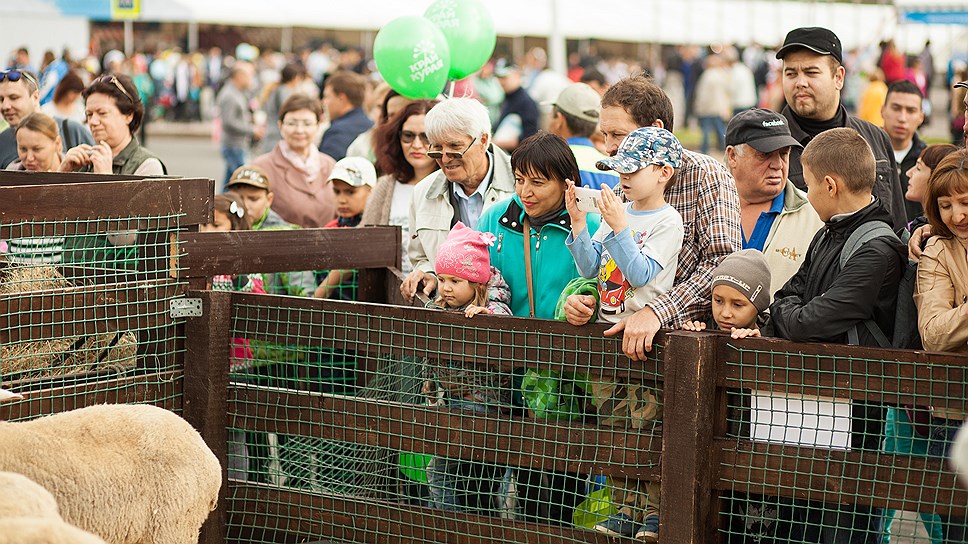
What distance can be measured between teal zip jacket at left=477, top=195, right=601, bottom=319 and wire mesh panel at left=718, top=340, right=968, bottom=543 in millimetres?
846

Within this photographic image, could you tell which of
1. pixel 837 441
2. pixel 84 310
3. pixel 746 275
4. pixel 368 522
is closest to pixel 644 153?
pixel 746 275

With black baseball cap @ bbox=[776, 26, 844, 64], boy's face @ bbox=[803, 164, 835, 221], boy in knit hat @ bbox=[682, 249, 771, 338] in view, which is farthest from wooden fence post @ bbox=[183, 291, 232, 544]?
black baseball cap @ bbox=[776, 26, 844, 64]

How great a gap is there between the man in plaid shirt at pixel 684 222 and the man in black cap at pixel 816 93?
0.96 metres

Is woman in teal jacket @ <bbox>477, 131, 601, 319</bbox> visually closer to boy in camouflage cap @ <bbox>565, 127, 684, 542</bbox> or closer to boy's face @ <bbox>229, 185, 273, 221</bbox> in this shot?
boy in camouflage cap @ <bbox>565, 127, 684, 542</bbox>

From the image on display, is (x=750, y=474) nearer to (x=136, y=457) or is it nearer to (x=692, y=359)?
(x=692, y=359)

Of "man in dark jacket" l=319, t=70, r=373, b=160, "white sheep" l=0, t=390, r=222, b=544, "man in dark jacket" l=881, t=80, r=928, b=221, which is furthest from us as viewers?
"man in dark jacket" l=319, t=70, r=373, b=160

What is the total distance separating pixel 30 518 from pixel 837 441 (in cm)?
263

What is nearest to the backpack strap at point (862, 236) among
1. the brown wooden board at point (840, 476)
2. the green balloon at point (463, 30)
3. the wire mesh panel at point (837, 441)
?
the wire mesh panel at point (837, 441)

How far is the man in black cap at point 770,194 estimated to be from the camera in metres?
4.73

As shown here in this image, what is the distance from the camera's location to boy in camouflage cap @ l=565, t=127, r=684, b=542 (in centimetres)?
411

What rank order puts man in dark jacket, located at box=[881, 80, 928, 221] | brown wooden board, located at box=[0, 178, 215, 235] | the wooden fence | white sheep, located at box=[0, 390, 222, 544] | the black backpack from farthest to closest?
man in dark jacket, located at box=[881, 80, 928, 221]
brown wooden board, located at box=[0, 178, 215, 235]
the black backpack
the wooden fence
white sheep, located at box=[0, 390, 222, 544]

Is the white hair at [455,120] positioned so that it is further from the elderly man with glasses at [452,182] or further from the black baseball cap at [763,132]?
the black baseball cap at [763,132]

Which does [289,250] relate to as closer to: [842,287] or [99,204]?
[99,204]

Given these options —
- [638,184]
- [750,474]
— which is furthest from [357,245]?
[750,474]
